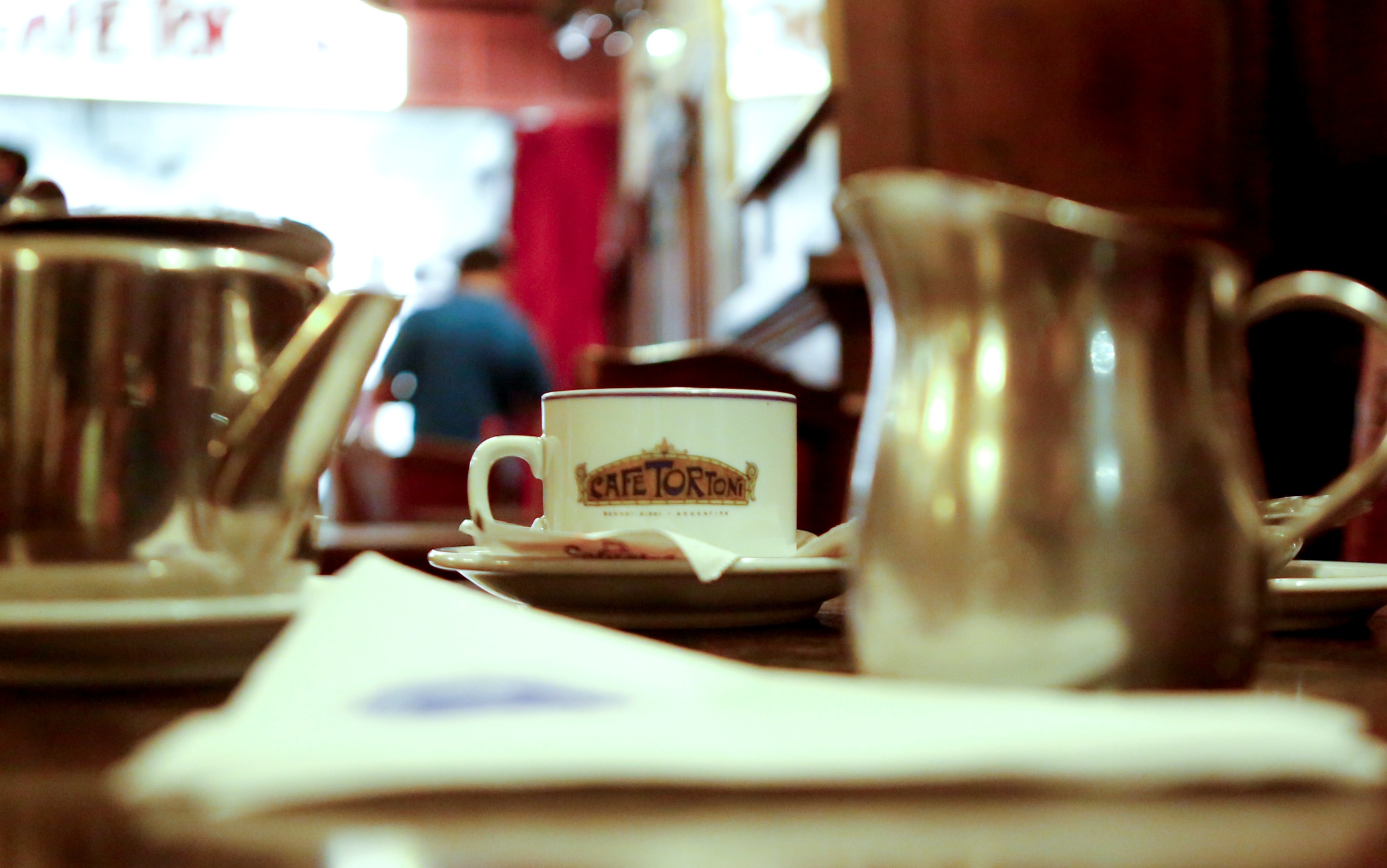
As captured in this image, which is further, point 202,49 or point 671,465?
point 202,49

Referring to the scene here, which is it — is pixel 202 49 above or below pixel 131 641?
above

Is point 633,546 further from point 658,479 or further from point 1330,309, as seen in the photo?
point 1330,309

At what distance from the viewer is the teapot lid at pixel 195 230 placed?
0.44m

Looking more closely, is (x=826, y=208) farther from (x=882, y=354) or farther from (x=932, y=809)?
(x=932, y=809)

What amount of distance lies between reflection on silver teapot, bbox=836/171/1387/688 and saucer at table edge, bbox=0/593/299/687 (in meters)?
0.20

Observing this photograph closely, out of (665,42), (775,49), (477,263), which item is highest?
(665,42)

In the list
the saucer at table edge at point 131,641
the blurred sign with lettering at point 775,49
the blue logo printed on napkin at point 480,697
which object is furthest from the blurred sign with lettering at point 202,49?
the blue logo printed on napkin at point 480,697

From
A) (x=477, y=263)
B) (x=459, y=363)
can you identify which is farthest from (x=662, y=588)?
(x=477, y=263)

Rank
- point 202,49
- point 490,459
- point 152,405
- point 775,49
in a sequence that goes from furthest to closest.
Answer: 1. point 202,49
2. point 775,49
3. point 490,459
4. point 152,405

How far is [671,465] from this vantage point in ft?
2.08

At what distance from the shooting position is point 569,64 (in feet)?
20.7

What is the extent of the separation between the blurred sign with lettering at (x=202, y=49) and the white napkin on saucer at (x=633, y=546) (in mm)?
5097

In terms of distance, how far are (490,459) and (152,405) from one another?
0.27 m

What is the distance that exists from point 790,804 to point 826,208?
6.96 feet
